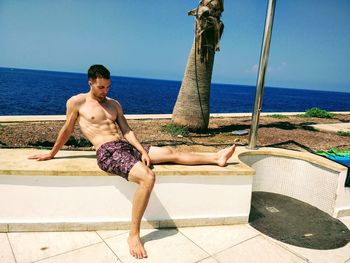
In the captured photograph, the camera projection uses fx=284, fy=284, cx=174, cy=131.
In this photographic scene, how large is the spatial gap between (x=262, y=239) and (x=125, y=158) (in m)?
1.98

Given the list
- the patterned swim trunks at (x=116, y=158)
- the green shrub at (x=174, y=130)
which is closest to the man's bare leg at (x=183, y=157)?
the patterned swim trunks at (x=116, y=158)

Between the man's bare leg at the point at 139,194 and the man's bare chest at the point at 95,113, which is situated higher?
the man's bare chest at the point at 95,113

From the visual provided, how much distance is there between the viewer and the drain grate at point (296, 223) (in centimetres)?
363

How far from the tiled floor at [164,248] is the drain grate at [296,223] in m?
0.17

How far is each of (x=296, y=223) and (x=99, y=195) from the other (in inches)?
110

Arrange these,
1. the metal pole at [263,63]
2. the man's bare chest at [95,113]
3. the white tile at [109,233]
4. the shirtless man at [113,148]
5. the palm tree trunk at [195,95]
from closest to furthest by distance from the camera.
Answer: the shirtless man at [113,148], the white tile at [109,233], the man's bare chest at [95,113], the metal pole at [263,63], the palm tree trunk at [195,95]

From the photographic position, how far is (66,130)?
11.6 feet

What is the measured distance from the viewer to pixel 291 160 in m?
5.04

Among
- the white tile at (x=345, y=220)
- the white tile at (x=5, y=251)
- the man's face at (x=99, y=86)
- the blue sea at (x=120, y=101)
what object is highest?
the man's face at (x=99, y=86)

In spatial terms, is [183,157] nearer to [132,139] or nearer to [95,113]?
[132,139]

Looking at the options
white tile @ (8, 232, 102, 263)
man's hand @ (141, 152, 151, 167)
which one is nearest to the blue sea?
white tile @ (8, 232, 102, 263)

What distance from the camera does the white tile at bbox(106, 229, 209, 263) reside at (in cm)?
298

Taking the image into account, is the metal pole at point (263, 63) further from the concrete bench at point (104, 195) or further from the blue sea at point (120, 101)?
the blue sea at point (120, 101)

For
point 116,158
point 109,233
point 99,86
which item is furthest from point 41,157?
point 109,233
